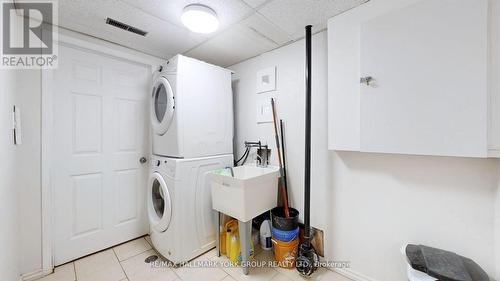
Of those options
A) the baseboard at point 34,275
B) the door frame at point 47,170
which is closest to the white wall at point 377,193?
the door frame at point 47,170

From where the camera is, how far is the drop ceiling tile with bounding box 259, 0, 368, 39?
4.59 ft

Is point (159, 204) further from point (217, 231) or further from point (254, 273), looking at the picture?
point (254, 273)

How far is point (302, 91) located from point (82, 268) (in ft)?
8.71

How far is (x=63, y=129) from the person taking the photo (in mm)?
1812

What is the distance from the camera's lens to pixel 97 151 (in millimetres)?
1994

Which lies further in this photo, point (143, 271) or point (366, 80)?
point (143, 271)

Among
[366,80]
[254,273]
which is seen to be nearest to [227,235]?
[254,273]

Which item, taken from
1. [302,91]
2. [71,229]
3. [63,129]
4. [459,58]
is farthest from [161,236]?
[459,58]

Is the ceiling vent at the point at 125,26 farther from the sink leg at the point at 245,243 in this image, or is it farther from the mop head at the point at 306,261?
the mop head at the point at 306,261

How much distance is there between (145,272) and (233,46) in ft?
7.75

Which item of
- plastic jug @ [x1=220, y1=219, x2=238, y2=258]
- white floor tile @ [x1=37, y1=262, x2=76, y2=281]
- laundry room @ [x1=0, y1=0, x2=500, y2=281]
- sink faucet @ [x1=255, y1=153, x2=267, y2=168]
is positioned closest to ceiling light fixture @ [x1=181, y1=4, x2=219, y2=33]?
laundry room @ [x1=0, y1=0, x2=500, y2=281]

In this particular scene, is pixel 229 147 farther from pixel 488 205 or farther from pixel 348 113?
pixel 488 205

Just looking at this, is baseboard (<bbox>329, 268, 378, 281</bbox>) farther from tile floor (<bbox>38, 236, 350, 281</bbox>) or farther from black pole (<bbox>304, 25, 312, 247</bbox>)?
black pole (<bbox>304, 25, 312, 247</bbox>)

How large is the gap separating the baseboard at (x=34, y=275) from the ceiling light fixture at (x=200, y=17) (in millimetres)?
2435
